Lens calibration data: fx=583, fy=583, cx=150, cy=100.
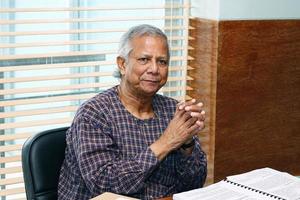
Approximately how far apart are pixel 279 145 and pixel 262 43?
1.94 ft

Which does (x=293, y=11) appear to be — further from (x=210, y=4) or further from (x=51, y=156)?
(x=51, y=156)

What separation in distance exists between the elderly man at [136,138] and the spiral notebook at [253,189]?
0.25 meters

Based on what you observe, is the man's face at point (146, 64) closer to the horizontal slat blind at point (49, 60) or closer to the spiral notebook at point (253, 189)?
the spiral notebook at point (253, 189)

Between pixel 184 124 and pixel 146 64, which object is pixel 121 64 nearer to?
pixel 146 64

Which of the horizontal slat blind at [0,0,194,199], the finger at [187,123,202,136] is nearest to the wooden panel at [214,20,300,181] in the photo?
the horizontal slat blind at [0,0,194,199]

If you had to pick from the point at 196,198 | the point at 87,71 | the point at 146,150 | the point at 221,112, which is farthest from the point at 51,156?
the point at 221,112

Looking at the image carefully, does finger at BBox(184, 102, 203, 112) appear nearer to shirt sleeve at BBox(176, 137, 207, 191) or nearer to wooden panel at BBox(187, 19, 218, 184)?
shirt sleeve at BBox(176, 137, 207, 191)

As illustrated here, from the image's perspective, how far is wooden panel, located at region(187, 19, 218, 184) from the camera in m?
2.97

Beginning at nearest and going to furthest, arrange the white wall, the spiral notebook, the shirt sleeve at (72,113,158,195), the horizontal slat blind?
the spiral notebook, the shirt sleeve at (72,113,158,195), the horizontal slat blind, the white wall

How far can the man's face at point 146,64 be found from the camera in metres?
2.15

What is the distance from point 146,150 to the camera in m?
2.00

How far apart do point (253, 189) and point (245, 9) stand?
1409mm

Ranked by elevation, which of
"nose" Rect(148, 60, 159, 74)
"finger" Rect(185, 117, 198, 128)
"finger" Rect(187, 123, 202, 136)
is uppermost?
"nose" Rect(148, 60, 159, 74)

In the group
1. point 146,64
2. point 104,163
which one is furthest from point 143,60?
point 104,163
